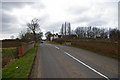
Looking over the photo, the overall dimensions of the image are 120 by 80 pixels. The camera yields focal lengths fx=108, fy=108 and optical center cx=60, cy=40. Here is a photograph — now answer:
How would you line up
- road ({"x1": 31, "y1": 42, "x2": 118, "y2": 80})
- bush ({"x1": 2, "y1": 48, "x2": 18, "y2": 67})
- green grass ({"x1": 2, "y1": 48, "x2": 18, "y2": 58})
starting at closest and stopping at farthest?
1. road ({"x1": 31, "y1": 42, "x2": 118, "y2": 80})
2. bush ({"x1": 2, "y1": 48, "x2": 18, "y2": 67})
3. green grass ({"x1": 2, "y1": 48, "x2": 18, "y2": 58})

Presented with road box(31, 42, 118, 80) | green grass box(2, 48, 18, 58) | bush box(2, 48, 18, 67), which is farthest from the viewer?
green grass box(2, 48, 18, 58)

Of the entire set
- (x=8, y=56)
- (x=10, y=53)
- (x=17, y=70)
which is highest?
(x=17, y=70)

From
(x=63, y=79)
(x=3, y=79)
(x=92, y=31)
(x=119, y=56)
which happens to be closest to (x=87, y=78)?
(x=63, y=79)

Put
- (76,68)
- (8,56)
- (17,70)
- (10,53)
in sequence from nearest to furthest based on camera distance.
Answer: (17,70) < (76,68) < (8,56) < (10,53)

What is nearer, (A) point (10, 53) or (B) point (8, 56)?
(B) point (8, 56)

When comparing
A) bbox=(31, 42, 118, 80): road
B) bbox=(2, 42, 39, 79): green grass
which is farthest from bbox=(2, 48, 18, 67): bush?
bbox=(31, 42, 118, 80): road

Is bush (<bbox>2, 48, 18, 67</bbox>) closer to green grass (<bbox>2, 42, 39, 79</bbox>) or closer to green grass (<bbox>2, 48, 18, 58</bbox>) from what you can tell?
green grass (<bbox>2, 48, 18, 58</bbox>)

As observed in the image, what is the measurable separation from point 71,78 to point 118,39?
908 centimetres

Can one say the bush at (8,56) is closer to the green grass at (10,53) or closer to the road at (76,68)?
the green grass at (10,53)

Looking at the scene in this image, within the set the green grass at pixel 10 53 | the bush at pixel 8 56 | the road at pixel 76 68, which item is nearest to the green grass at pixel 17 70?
the road at pixel 76 68

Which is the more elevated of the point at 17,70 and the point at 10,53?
the point at 17,70

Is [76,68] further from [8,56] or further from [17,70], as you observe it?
[8,56]

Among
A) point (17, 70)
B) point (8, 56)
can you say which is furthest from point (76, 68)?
point (8, 56)

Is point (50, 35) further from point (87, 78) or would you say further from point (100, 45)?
point (87, 78)
